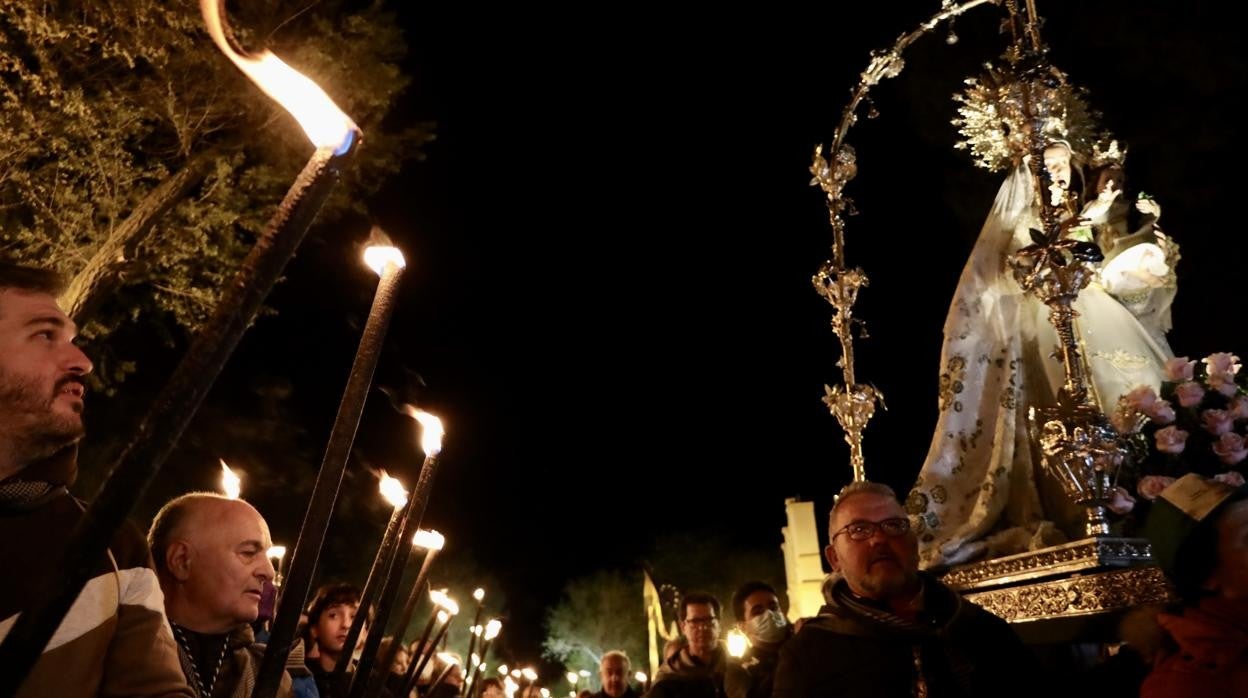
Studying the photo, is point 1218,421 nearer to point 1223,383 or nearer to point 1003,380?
point 1223,383

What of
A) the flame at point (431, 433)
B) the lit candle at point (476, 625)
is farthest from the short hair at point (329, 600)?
the flame at point (431, 433)

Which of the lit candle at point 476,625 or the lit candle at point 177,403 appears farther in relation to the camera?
the lit candle at point 476,625

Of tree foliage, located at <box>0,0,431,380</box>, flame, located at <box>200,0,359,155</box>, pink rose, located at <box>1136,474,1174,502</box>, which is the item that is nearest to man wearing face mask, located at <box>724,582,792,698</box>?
pink rose, located at <box>1136,474,1174,502</box>

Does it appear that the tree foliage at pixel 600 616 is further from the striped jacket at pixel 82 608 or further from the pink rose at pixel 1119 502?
the striped jacket at pixel 82 608

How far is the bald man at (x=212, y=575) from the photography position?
2686 mm

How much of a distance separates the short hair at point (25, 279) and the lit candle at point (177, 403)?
1.29 meters

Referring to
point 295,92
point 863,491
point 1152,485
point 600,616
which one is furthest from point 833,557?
point 600,616

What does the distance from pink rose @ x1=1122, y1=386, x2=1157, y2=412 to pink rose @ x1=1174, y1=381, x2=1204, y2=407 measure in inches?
6.4

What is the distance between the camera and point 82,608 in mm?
1708

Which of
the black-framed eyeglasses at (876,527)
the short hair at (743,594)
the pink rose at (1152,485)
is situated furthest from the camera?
the short hair at (743,594)

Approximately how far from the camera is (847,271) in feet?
23.3

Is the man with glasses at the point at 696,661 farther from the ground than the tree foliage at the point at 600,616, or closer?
closer

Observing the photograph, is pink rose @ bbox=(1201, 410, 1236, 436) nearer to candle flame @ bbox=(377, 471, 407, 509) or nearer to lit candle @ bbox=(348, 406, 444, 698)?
candle flame @ bbox=(377, 471, 407, 509)

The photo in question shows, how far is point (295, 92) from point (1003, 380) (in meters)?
5.90
